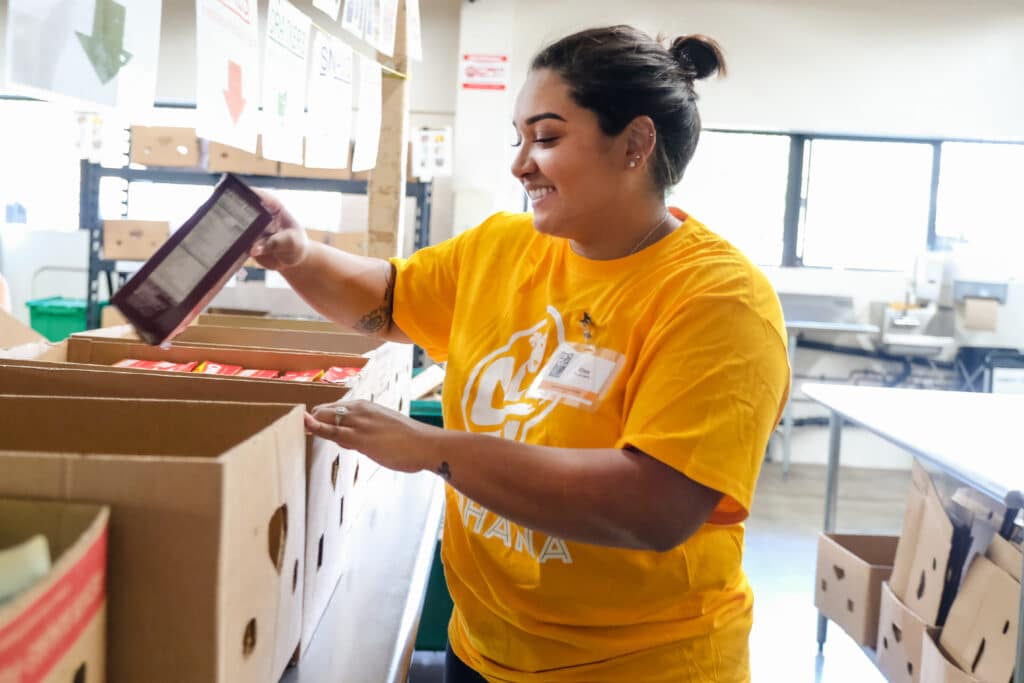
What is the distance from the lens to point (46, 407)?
32.8 inches

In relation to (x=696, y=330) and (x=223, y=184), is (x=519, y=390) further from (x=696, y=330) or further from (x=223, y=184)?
(x=223, y=184)

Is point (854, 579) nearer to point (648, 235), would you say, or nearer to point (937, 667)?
point (937, 667)

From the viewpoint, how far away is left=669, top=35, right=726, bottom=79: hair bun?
1.11 m

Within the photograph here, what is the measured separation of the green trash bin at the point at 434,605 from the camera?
2477 millimetres

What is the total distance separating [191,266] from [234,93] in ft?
1.67

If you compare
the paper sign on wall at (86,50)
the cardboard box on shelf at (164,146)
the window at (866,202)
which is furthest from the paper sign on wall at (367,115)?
the window at (866,202)

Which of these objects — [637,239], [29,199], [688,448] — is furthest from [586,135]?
[29,199]

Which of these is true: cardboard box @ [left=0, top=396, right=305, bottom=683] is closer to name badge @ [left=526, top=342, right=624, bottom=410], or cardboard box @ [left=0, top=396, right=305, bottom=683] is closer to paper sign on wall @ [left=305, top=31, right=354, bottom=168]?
name badge @ [left=526, top=342, right=624, bottom=410]

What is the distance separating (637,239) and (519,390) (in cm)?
24

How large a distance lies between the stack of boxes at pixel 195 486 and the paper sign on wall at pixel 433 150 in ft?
12.5

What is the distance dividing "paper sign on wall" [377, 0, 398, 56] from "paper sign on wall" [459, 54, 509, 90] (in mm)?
3707

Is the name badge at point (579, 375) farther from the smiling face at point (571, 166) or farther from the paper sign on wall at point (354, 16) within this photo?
the paper sign on wall at point (354, 16)

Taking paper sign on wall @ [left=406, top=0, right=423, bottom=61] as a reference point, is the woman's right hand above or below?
below

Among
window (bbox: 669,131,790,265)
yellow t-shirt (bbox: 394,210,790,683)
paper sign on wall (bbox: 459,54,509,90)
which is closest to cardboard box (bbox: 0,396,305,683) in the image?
yellow t-shirt (bbox: 394,210,790,683)
